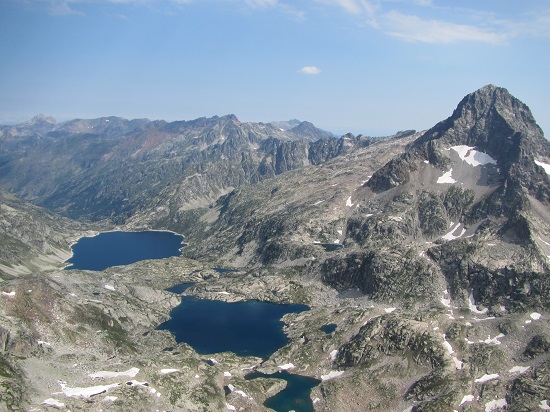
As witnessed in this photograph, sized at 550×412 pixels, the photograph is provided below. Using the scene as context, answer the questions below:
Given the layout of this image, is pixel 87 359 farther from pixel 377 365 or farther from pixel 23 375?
pixel 377 365

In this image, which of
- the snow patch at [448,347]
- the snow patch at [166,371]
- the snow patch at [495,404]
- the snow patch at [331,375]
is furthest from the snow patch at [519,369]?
the snow patch at [166,371]

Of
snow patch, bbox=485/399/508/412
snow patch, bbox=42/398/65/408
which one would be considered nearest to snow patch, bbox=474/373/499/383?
snow patch, bbox=485/399/508/412

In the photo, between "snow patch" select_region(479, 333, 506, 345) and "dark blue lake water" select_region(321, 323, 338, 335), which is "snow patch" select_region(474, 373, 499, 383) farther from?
"dark blue lake water" select_region(321, 323, 338, 335)

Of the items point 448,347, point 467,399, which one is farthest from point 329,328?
point 467,399

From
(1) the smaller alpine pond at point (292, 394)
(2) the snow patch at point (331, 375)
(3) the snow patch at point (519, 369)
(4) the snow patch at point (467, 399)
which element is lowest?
(1) the smaller alpine pond at point (292, 394)

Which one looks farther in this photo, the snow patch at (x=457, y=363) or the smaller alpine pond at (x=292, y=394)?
the snow patch at (x=457, y=363)

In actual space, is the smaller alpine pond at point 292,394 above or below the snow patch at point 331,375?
below

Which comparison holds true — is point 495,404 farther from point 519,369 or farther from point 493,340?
point 493,340

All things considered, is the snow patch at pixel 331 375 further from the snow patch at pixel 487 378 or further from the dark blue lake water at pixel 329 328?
the snow patch at pixel 487 378
